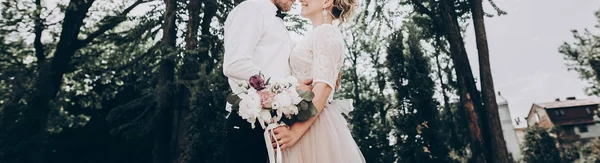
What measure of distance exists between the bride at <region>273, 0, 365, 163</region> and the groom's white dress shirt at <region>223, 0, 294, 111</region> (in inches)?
4.3

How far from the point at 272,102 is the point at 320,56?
0.42m

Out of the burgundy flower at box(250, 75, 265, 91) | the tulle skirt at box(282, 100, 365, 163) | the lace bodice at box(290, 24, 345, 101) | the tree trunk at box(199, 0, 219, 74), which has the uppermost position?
the tree trunk at box(199, 0, 219, 74)

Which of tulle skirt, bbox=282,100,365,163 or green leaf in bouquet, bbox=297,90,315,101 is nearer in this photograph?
green leaf in bouquet, bbox=297,90,315,101

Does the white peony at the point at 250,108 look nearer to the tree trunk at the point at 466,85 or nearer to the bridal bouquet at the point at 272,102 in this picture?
the bridal bouquet at the point at 272,102

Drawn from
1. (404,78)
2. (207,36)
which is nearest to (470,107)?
(404,78)

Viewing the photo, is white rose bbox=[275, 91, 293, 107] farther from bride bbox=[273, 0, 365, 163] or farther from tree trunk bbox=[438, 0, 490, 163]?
tree trunk bbox=[438, 0, 490, 163]

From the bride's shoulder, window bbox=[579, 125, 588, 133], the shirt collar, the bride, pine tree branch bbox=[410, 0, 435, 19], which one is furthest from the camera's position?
window bbox=[579, 125, 588, 133]

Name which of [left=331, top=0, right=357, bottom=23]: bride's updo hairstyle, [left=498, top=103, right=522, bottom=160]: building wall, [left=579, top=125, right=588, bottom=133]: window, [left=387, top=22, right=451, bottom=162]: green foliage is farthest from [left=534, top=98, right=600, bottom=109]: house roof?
[left=331, top=0, right=357, bottom=23]: bride's updo hairstyle

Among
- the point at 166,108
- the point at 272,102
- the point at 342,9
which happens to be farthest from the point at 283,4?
the point at 166,108

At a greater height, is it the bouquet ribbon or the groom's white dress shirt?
the groom's white dress shirt

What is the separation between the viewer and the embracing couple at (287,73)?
82.4 inches

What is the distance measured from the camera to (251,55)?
2180mm

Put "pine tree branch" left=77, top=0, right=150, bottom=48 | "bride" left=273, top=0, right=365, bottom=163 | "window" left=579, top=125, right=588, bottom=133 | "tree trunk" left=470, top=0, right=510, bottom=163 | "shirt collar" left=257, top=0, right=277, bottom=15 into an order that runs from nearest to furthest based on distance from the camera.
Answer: "bride" left=273, top=0, right=365, bottom=163 < "shirt collar" left=257, top=0, right=277, bottom=15 < "tree trunk" left=470, top=0, right=510, bottom=163 < "pine tree branch" left=77, top=0, right=150, bottom=48 < "window" left=579, top=125, right=588, bottom=133

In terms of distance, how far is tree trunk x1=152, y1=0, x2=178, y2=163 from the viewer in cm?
931
